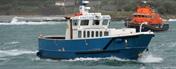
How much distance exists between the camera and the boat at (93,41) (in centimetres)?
5888

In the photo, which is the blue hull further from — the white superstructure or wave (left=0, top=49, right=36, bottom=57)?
wave (left=0, top=49, right=36, bottom=57)

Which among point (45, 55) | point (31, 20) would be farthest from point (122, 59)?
point (31, 20)

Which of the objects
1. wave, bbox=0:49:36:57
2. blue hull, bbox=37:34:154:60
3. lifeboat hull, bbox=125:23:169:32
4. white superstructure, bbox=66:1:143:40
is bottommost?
lifeboat hull, bbox=125:23:169:32


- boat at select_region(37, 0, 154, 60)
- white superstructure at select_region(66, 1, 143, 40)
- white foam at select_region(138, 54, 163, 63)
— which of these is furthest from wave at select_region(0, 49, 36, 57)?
white foam at select_region(138, 54, 163, 63)

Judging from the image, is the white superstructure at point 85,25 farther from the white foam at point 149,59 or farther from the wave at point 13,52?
the wave at point 13,52

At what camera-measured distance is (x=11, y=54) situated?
230 feet

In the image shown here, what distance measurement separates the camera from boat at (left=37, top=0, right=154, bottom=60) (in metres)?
58.9

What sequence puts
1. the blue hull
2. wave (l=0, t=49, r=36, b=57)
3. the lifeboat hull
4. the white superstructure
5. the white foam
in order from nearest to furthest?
1. the blue hull
2. the white foam
3. the white superstructure
4. wave (l=0, t=49, r=36, b=57)
5. the lifeboat hull

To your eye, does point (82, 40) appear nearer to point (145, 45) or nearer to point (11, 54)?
point (145, 45)

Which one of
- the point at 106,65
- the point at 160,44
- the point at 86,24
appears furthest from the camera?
the point at 160,44

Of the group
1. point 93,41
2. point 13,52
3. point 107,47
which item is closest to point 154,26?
point 13,52

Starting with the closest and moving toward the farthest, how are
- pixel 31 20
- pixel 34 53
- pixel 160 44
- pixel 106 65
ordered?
pixel 106 65 → pixel 34 53 → pixel 160 44 → pixel 31 20

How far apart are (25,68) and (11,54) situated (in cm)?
1236

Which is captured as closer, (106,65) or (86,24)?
(106,65)
